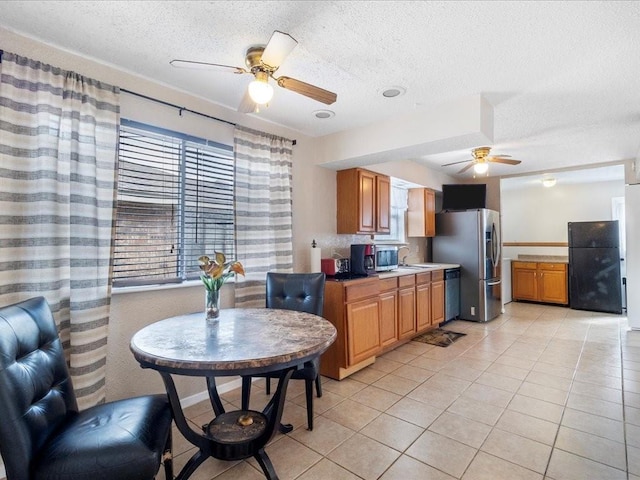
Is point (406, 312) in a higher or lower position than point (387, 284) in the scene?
lower

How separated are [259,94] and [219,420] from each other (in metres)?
1.85

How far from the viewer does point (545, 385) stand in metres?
2.89

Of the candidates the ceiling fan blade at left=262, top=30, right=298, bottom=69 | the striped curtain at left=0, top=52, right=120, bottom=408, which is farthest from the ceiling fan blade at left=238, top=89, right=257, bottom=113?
the striped curtain at left=0, top=52, right=120, bottom=408

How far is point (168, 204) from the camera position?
2.52 metres

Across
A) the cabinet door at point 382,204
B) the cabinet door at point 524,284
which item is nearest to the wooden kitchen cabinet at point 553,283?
the cabinet door at point 524,284

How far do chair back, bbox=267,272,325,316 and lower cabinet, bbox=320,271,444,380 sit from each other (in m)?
0.48

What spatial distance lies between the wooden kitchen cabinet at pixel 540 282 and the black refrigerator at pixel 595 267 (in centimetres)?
20

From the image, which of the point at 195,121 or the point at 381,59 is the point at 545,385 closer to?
the point at 381,59

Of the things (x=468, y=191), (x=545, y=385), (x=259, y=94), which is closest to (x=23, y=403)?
(x=259, y=94)

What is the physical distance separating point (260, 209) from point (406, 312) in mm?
2162

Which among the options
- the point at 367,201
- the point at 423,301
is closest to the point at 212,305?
the point at 367,201

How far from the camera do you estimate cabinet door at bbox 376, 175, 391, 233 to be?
4102 mm

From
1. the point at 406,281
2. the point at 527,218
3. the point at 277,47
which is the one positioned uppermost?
the point at 277,47

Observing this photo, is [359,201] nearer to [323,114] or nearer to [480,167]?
[323,114]
